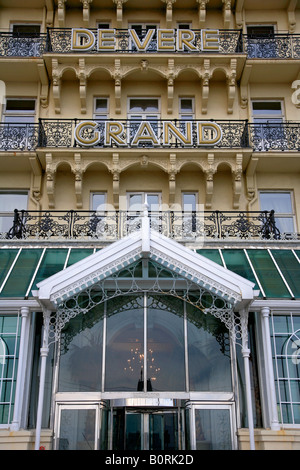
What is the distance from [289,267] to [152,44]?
33.4ft

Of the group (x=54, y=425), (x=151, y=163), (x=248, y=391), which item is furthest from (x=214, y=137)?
(x=54, y=425)

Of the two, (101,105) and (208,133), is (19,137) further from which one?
(208,133)

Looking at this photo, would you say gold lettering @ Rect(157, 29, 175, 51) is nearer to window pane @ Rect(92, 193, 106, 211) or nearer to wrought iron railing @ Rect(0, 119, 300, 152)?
wrought iron railing @ Rect(0, 119, 300, 152)

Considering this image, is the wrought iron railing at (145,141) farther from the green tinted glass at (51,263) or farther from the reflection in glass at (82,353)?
the reflection in glass at (82,353)

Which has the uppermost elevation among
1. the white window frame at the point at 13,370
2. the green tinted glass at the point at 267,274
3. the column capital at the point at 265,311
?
the green tinted glass at the point at 267,274

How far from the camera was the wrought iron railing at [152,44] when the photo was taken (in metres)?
19.3

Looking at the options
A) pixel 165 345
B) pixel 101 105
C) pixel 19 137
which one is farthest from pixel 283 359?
pixel 101 105

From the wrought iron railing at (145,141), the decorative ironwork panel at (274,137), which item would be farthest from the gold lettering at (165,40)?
the decorative ironwork panel at (274,137)

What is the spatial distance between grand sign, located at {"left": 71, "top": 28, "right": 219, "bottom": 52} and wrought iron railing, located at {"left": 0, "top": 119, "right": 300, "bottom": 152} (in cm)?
273

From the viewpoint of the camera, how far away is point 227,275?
485 inches

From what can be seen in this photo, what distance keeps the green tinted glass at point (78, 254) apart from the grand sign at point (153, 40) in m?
7.90

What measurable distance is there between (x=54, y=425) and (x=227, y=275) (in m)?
5.60

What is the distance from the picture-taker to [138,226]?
1694 cm

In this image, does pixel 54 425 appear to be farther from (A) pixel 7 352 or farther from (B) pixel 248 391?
(B) pixel 248 391
